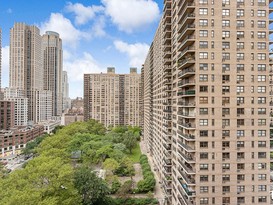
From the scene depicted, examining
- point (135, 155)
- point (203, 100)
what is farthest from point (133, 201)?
point (135, 155)

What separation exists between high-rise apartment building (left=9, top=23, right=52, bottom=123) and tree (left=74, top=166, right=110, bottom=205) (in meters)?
134

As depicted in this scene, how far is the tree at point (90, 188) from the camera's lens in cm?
4288

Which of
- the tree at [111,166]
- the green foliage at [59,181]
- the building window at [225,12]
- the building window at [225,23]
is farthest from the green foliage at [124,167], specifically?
the building window at [225,12]

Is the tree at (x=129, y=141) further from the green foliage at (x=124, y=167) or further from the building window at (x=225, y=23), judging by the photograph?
the building window at (x=225, y=23)

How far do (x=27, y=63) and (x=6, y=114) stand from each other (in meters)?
53.0

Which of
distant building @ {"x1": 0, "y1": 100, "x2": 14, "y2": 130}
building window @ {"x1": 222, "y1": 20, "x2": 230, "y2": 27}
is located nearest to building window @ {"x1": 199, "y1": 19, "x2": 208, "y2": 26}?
building window @ {"x1": 222, "y1": 20, "x2": 230, "y2": 27}

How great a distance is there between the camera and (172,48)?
155 feet

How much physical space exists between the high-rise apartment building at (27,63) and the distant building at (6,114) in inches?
1511

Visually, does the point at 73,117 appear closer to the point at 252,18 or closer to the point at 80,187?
the point at 80,187

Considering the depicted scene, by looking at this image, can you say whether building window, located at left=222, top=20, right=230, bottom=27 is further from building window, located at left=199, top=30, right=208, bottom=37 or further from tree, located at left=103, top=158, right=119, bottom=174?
tree, located at left=103, top=158, right=119, bottom=174

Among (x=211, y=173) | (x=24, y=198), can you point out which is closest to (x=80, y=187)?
(x=24, y=198)

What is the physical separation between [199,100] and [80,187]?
2971cm

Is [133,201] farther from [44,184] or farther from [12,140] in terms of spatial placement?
[12,140]

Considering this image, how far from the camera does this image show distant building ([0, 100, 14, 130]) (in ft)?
383
